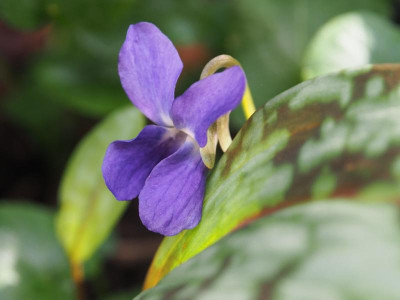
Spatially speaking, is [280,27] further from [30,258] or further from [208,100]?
[208,100]

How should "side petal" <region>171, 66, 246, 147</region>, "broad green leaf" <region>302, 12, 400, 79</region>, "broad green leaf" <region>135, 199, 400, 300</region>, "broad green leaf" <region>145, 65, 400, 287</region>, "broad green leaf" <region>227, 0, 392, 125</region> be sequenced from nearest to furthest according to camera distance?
"broad green leaf" <region>135, 199, 400, 300</region> → "broad green leaf" <region>145, 65, 400, 287</region> → "side petal" <region>171, 66, 246, 147</region> → "broad green leaf" <region>302, 12, 400, 79</region> → "broad green leaf" <region>227, 0, 392, 125</region>

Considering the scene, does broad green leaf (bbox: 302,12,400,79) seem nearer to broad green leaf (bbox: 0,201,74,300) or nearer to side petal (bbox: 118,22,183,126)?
side petal (bbox: 118,22,183,126)

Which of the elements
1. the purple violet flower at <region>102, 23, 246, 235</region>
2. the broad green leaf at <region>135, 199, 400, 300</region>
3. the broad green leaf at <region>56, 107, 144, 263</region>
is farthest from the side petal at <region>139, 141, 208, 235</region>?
the broad green leaf at <region>56, 107, 144, 263</region>

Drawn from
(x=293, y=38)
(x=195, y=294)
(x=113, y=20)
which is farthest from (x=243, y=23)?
(x=195, y=294)

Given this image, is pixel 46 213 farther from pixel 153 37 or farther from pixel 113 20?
pixel 153 37

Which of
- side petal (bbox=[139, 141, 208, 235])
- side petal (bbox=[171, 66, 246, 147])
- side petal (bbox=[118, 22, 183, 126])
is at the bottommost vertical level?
side petal (bbox=[139, 141, 208, 235])

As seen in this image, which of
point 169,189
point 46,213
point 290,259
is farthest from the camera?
point 46,213

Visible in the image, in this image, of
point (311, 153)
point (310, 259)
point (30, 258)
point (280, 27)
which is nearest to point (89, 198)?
point (30, 258)

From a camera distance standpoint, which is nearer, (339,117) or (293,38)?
(339,117)
